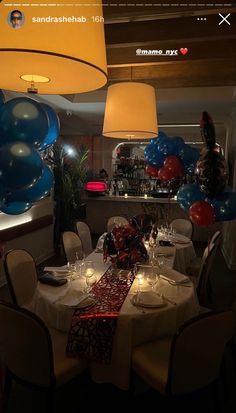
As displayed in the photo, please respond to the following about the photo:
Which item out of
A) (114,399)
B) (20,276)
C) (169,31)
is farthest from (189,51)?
(114,399)

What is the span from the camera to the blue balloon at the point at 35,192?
5.57ft

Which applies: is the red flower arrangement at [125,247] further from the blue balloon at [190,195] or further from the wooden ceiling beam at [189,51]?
the wooden ceiling beam at [189,51]

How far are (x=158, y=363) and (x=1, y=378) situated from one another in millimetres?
1101

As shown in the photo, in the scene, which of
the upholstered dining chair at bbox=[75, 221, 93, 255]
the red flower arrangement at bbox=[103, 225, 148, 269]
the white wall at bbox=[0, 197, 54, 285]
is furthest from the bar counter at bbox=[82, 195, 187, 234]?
the red flower arrangement at bbox=[103, 225, 148, 269]

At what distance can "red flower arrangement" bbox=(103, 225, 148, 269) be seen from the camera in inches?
104

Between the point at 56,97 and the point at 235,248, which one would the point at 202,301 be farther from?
the point at 56,97

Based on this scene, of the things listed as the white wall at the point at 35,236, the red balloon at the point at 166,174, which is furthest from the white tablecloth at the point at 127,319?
the white wall at the point at 35,236

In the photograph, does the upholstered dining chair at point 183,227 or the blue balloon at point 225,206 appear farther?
the upholstered dining chair at point 183,227

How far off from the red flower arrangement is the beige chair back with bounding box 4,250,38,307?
2.39 feet

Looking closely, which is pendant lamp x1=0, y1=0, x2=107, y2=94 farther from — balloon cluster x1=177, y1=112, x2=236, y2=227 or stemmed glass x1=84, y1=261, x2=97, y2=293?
balloon cluster x1=177, y1=112, x2=236, y2=227

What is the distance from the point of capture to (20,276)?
255cm

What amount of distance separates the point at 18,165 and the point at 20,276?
1382 mm

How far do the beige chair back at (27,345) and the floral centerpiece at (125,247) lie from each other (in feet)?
3.63

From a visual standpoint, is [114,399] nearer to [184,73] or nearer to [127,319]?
[127,319]
